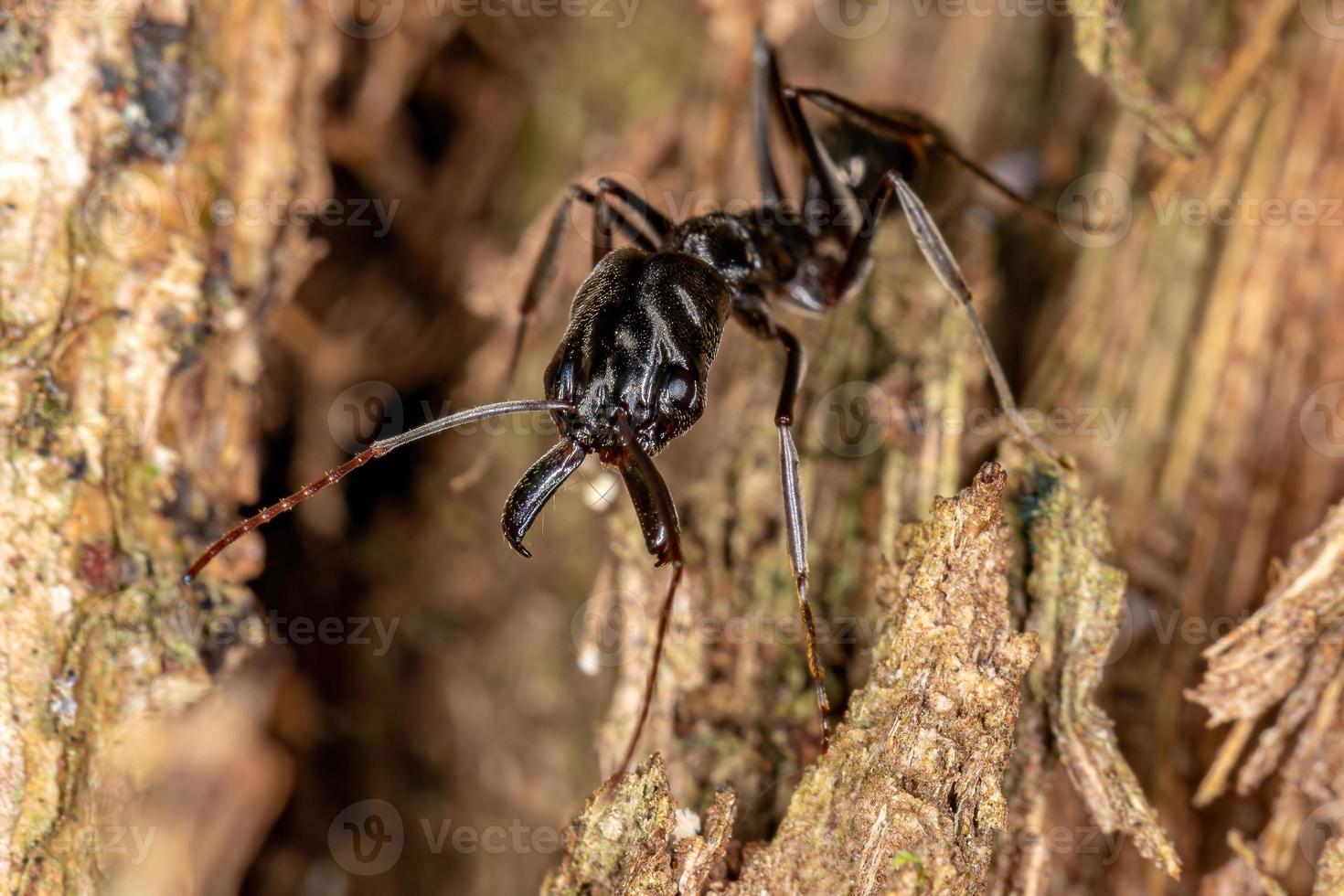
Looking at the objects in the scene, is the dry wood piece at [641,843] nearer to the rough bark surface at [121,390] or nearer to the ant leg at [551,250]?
the rough bark surface at [121,390]

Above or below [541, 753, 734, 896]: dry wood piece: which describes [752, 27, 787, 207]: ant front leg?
above

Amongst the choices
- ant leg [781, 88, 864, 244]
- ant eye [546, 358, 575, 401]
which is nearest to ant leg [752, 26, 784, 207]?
ant leg [781, 88, 864, 244]

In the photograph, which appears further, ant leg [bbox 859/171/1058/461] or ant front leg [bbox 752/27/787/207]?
ant front leg [bbox 752/27/787/207]

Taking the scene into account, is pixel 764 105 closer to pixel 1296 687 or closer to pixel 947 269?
pixel 947 269

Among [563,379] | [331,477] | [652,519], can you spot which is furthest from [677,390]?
[331,477]

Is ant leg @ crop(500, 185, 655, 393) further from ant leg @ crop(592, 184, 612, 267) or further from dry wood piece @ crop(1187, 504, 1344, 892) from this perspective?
dry wood piece @ crop(1187, 504, 1344, 892)

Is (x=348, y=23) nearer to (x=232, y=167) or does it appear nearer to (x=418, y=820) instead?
(x=232, y=167)

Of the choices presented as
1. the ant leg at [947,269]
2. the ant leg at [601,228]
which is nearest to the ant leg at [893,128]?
the ant leg at [947,269]

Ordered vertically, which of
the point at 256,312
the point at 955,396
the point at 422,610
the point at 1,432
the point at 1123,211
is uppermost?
the point at 1123,211

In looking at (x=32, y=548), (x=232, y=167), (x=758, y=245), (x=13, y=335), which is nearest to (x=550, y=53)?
(x=758, y=245)
